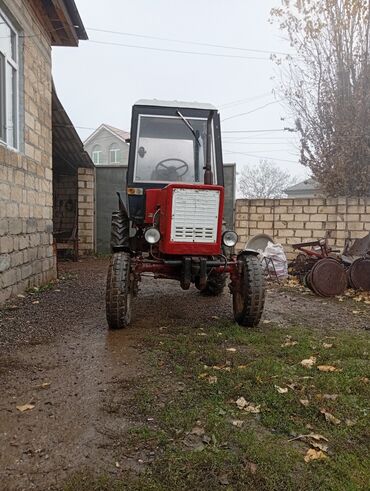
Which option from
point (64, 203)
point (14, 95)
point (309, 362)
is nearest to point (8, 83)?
point (14, 95)

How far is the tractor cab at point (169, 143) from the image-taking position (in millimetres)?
4945

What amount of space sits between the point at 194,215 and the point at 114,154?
36447 mm

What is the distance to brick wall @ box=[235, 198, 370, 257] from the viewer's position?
926 cm

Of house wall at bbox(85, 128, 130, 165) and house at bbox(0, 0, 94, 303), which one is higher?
house wall at bbox(85, 128, 130, 165)

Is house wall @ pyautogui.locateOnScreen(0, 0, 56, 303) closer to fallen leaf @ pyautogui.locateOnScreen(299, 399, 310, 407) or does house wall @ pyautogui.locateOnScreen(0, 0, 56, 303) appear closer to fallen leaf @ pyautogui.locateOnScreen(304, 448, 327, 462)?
fallen leaf @ pyautogui.locateOnScreen(299, 399, 310, 407)

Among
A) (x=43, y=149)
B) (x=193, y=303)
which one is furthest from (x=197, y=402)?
(x=43, y=149)

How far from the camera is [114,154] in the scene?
128 feet

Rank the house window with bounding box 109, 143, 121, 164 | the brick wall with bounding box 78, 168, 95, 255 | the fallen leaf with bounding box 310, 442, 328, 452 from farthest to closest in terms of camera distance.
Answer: the house window with bounding box 109, 143, 121, 164 < the brick wall with bounding box 78, 168, 95, 255 < the fallen leaf with bounding box 310, 442, 328, 452

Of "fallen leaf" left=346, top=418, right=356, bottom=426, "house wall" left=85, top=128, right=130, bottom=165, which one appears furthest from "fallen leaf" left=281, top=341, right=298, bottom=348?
"house wall" left=85, top=128, right=130, bottom=165

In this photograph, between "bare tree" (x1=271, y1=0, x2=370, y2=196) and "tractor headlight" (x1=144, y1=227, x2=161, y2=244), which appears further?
"bare tree" (x1=271, y1=0, x2=370, y2=196)

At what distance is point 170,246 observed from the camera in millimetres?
4191

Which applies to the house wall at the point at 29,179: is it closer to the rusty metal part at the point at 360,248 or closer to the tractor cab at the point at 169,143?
the tractor cab at the point at 169,143

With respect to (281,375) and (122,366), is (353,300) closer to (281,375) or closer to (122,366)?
(281,375)

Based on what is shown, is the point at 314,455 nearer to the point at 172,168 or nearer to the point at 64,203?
the point at 172,168
